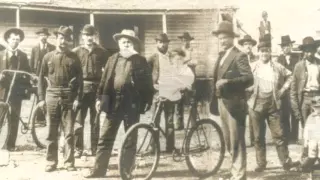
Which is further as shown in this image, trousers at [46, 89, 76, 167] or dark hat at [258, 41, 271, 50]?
dark hat at [258, 41, 271, 50]

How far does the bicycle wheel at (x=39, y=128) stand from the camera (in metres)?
2.59

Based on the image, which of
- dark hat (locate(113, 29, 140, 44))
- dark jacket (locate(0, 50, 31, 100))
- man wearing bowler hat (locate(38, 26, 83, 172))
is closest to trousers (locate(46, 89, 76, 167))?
man wearing bowler hat (locate(38, 26, 83, 172))

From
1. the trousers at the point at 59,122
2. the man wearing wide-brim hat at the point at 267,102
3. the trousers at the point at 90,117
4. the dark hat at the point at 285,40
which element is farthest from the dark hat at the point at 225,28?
the trousers at the point at 59,122

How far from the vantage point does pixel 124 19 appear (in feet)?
8.87

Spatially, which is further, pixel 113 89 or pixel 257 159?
pixel 257 159

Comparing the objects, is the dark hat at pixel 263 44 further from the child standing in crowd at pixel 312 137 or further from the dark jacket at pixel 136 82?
the dark jacket at pixel 136 82

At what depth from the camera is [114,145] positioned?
256 centimetres

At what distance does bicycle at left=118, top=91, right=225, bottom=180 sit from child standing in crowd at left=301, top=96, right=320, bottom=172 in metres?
0.57

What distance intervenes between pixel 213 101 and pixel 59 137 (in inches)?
37.6

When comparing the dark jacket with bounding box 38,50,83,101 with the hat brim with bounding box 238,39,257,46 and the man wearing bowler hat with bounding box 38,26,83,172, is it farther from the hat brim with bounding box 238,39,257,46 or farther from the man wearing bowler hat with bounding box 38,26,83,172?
the hat brim with bounding box 238,39,257,46

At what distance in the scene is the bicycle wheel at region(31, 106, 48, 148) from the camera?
259 cm

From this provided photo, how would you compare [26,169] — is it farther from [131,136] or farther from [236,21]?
[236,21]

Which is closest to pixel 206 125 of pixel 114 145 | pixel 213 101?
pixel 213 101

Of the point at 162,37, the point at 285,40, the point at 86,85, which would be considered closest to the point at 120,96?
the point at 86,85
